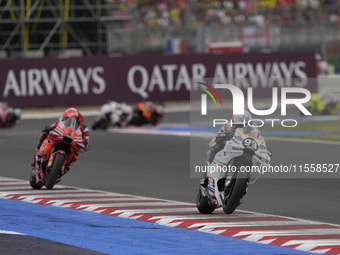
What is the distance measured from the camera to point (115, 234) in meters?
9.44

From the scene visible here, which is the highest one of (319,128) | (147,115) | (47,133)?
(47,133)

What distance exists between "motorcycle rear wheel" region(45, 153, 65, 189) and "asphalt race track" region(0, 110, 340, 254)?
896 mm

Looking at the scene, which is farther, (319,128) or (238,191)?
(319,128)

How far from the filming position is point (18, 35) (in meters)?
36.8

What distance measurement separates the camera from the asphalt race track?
12.1 metres

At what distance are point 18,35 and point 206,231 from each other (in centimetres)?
2828

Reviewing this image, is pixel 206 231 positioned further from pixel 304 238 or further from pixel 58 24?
pixel 58 24

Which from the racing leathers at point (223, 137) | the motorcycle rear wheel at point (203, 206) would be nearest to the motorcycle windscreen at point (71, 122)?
the motorcycle rear wheel at point (203, 206)

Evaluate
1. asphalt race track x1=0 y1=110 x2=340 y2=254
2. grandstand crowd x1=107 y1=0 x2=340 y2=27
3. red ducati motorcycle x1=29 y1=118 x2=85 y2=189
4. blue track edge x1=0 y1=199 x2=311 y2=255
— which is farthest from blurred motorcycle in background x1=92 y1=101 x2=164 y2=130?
grandstand crowd x1=107 y1=0 x2=340 y2=27

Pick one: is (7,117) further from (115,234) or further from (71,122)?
(115,234)

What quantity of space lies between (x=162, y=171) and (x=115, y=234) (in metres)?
6.53

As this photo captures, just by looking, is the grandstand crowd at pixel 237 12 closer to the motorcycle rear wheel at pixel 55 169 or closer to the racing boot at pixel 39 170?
the racing boot at pixel 39 170

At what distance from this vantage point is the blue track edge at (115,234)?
27.9 feet

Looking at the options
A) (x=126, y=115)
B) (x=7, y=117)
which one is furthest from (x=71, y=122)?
(x=7, y=117)
